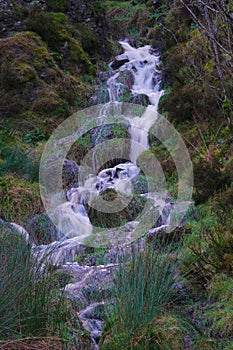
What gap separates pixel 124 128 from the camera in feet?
30.7

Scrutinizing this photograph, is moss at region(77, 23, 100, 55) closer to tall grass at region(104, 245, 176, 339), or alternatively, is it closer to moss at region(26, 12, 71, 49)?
moss at region(26, 12, 71, 49)

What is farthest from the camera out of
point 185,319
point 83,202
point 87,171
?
point 87,171

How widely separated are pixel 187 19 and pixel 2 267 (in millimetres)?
10025

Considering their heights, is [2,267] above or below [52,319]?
above

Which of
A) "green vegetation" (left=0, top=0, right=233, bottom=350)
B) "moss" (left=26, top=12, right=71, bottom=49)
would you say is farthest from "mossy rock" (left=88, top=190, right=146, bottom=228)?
"moss" (left=26, top=12, right=71, bottom=49)

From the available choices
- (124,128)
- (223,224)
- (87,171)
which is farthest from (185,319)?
(124,128)

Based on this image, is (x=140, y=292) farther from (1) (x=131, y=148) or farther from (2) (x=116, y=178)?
(1) (x=131, y=148)

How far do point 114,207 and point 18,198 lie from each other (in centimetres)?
143

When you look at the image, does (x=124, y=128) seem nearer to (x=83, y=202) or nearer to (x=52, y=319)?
(x=83, y=202)

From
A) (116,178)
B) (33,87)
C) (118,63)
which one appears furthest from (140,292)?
(118,63)

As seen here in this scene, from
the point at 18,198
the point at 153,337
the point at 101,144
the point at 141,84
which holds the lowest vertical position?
the point at 101,144

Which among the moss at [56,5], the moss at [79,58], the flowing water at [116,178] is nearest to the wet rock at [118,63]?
the flowing water at [116,178]

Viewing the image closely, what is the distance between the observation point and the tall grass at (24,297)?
8.12 feet

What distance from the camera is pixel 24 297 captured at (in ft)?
8.64
